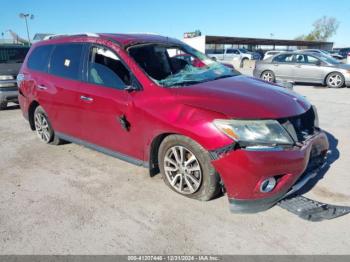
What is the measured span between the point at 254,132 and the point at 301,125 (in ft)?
2.55

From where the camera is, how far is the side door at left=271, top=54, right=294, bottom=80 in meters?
13.6

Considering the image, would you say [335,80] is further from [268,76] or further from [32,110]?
[32,110]

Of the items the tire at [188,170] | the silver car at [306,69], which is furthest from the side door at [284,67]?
the tire at [188,170]

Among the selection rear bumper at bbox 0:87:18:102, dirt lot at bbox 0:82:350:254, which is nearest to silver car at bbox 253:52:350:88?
dirt lot at bbox 0:82:350:254

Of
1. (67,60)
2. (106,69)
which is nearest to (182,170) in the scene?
(106,69)

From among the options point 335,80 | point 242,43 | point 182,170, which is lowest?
point 335,80

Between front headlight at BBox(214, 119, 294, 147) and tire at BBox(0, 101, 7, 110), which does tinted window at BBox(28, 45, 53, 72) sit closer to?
front headlight at BBox(214, 119, 294, 147)

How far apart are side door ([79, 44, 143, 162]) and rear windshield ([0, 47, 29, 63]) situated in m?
7.03

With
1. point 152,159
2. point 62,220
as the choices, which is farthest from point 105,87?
point 62,220

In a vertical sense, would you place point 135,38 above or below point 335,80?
above

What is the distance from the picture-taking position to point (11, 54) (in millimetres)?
10273

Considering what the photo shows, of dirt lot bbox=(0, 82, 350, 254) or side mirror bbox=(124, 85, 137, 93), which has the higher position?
side mirror bbox=(124, 85, 137, 93)

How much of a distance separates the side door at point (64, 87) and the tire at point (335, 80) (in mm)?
11063

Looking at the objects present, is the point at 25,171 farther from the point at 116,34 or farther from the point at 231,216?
the point at 231,216
